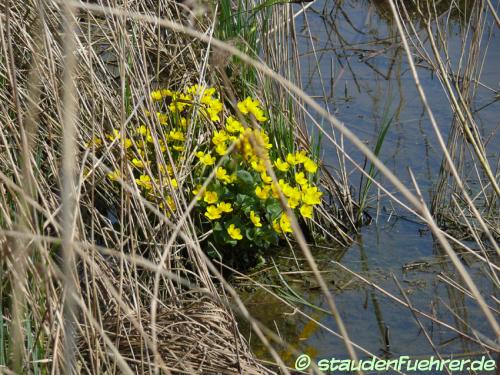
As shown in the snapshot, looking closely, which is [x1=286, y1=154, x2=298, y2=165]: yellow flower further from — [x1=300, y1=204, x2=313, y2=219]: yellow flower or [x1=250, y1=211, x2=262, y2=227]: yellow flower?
[x1=250, y1=211, x2=262, y2=227]: yellow flower

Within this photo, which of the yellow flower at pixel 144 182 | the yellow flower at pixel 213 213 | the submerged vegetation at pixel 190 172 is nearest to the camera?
the submerged vegetation at pixel 190 172

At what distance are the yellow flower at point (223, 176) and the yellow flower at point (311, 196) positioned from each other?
0.32 metres

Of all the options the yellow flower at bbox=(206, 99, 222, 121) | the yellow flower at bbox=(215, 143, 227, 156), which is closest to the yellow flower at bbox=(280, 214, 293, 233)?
the yellow flower at bbox=(215, 143, 227, 156)

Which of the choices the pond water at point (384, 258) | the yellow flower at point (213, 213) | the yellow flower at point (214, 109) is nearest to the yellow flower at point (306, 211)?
the pond water at point (384, 258)

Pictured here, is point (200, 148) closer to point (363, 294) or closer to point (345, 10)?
point (363, 294)

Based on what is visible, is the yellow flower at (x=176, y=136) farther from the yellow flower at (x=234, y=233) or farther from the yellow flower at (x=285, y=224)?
the yellow flower at (x=285, y=224)

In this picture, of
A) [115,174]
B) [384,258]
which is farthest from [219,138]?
[115,174]

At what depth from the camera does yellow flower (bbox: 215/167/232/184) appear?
127 inches

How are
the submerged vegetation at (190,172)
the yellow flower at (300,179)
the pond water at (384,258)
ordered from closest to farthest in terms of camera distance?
1. the submerged vegetation at (190,172)
2. the pond water at (384,258)
3. the yellow flower at (300,179)

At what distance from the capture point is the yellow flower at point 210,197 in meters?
3.21

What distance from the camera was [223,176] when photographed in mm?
3238

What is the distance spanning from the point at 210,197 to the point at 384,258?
812 millimetres

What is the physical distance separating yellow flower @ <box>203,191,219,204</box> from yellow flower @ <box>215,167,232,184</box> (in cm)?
6

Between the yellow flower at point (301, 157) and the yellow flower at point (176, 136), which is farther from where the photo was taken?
the yellow flower at point (301, 157)
